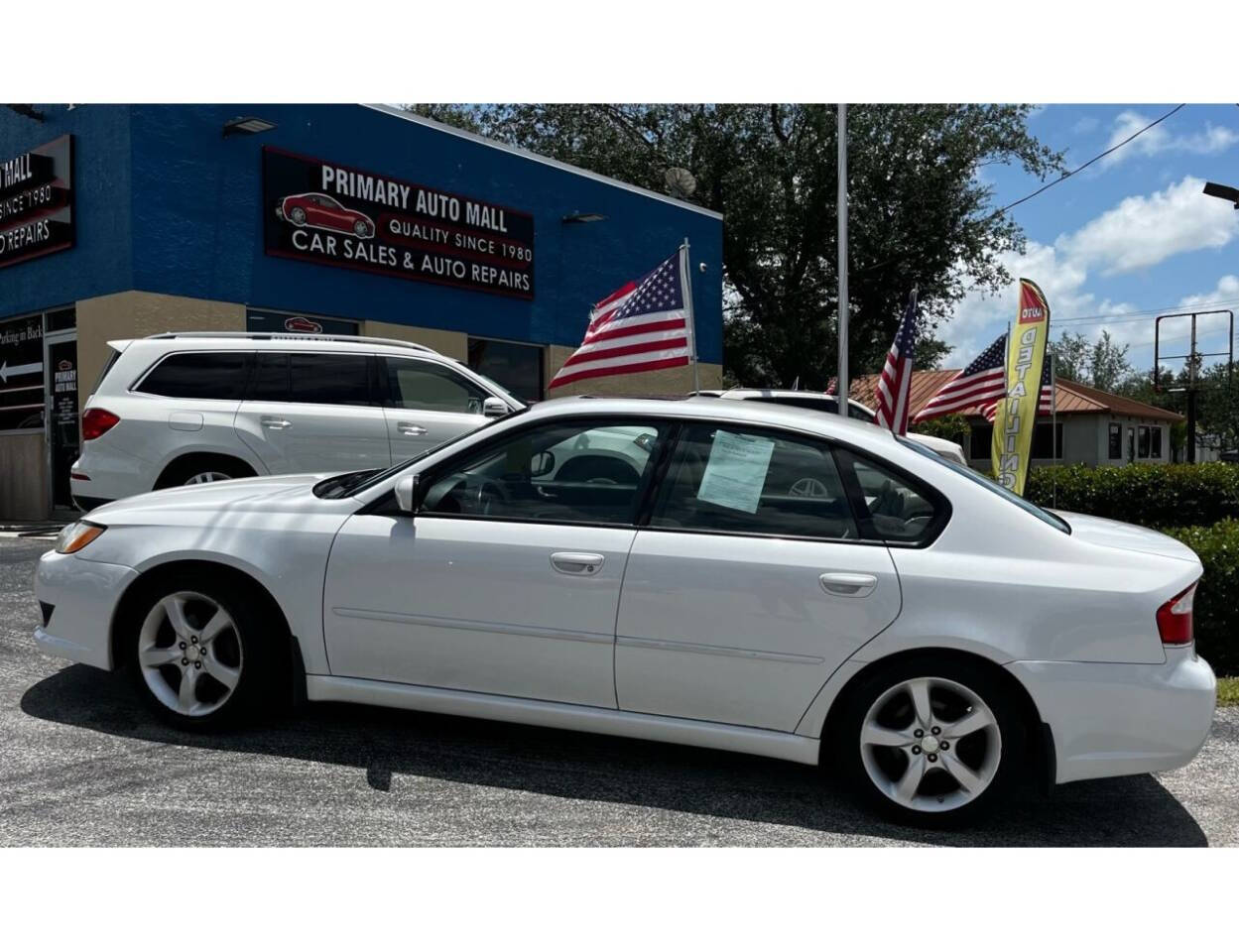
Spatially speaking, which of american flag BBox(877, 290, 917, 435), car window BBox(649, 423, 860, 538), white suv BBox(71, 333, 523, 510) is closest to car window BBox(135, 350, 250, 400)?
white suv BBox(71, 333, 523, 510)

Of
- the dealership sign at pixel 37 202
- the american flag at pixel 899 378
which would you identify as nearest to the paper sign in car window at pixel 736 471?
Result: the american flag at pixel 899 378

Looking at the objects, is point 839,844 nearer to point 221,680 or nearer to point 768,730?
point 768,730

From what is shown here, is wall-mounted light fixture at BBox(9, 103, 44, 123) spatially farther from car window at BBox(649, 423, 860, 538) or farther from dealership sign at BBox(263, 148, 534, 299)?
car window at BBox(649, 423, 860, 538)

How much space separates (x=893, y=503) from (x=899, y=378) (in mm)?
7226

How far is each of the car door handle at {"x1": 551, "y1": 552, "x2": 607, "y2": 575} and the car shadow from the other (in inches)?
34.2

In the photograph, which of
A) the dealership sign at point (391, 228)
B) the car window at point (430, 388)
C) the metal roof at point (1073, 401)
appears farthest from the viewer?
the metal roof at point (1073, 401)

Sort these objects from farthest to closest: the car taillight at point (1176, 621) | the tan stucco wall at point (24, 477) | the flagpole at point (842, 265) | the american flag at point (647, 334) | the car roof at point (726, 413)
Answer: the tan stucco wall at point (24, 477) < the flagpole at point (842, 265) < the american flag at point (647, 334) < the car roof at point (726, 413) < the car taillight at point (1176, 621)

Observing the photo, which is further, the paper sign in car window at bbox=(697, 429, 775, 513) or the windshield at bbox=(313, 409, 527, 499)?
the windshield at bbox=(313, 409, 527, 499)

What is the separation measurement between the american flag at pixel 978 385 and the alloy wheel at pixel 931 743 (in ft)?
27.7

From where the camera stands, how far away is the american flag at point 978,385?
1166cm

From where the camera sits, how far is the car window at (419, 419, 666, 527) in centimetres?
388

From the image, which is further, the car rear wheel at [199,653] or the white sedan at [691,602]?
the car rear wheel at [199,653]

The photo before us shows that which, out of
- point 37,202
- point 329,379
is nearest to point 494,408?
point 329,379

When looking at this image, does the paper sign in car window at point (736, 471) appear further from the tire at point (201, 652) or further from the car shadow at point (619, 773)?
the tire at point (201, 652)
